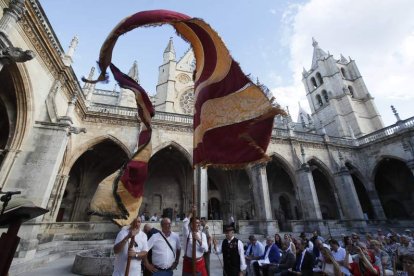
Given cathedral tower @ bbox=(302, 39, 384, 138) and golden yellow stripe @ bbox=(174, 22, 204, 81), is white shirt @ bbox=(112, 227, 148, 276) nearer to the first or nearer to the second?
golden yellow stripe @ bbox=(174, 22, 204, 81)

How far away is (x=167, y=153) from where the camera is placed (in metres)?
16.1

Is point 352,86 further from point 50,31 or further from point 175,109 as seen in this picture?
point 50,31

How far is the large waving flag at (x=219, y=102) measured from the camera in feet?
10.6

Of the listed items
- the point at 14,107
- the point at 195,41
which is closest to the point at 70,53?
the point at 14,107

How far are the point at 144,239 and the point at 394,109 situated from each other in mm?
21920

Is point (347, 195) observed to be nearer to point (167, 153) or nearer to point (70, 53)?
point (167, 153)

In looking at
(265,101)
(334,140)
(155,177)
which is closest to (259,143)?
(265,101)

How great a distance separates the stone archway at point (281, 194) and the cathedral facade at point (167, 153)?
0.31 ft

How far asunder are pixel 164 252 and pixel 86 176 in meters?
14.3

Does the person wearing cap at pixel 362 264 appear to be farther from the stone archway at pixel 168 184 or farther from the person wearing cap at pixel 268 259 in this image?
the stone archway at pixel 168 184

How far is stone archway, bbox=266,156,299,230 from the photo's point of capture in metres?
18.6

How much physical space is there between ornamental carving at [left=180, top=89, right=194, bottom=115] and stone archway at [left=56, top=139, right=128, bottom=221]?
23.6 feet

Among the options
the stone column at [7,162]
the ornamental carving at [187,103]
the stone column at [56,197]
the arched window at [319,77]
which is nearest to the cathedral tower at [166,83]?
the ornamental carving at [187,103]

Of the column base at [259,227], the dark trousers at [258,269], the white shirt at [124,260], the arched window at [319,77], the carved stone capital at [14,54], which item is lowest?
the dark trousers at [258,269]
